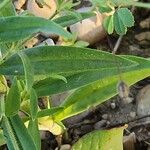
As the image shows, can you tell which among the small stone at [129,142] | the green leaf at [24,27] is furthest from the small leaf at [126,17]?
the small stone at [129,142]

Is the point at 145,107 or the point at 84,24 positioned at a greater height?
the point at 84,24

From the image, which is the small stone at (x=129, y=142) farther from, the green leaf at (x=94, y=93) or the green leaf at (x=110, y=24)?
the green leaf at (x=110, y=24)

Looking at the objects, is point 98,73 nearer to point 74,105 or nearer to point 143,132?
point 74,105

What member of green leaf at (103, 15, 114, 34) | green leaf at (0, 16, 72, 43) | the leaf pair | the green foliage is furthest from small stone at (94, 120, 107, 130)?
green leaf at (0, 16, 72, 43)

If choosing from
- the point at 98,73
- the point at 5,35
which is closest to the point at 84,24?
the point at 98,73

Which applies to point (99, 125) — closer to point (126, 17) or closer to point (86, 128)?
point (86, 128)

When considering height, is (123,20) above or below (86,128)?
above

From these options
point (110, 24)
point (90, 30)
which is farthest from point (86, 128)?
point (110, 24)
